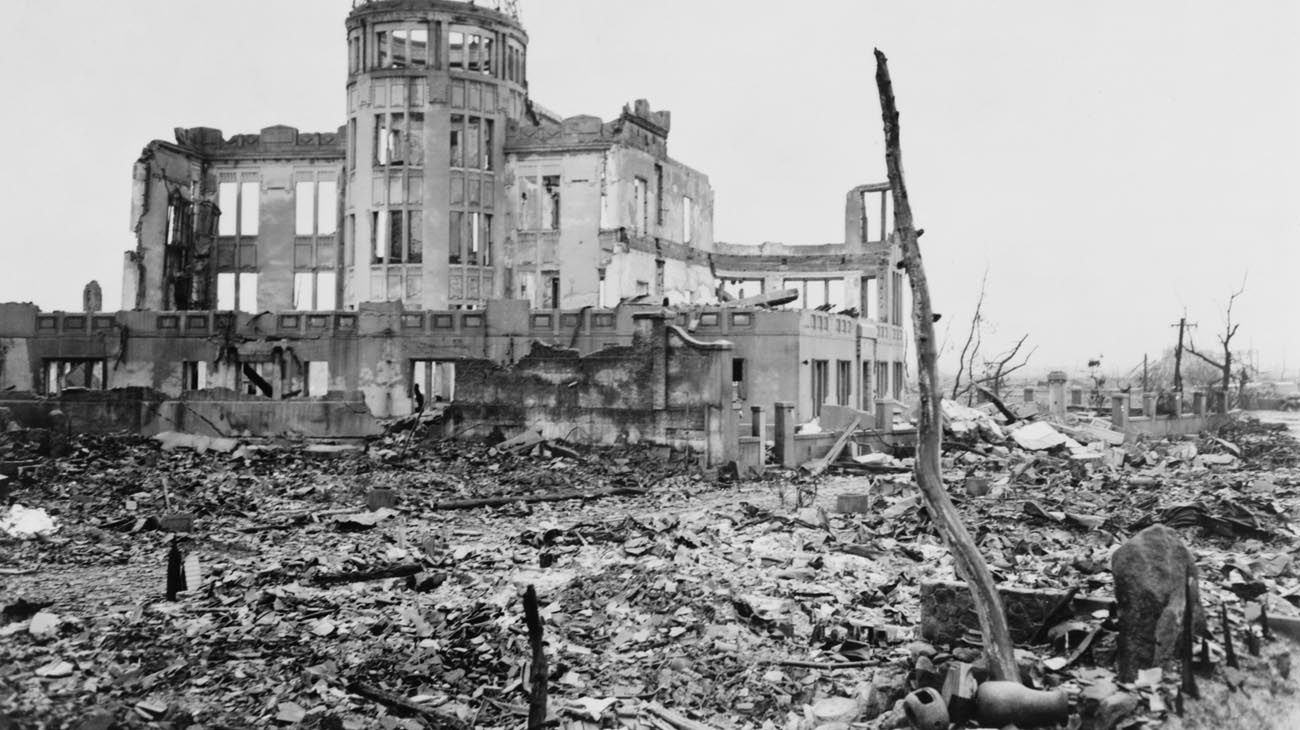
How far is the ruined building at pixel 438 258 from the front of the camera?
2858cm

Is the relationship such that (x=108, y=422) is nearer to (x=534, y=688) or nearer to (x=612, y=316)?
(x=612, y=316)

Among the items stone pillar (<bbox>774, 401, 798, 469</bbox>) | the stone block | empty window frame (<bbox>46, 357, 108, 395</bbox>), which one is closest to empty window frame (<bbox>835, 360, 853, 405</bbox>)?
stone pillar (<bbox>774, 401, 798, 469</bbox>)

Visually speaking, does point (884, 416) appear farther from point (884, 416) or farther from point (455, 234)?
point (455, 234)

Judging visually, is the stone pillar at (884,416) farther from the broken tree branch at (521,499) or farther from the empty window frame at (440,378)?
the empty window frame at (440,378)

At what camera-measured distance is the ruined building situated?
28578 mm

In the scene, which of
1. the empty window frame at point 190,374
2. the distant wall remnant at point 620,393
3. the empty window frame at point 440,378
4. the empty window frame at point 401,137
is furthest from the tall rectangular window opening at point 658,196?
the empty window frame at point 190,374

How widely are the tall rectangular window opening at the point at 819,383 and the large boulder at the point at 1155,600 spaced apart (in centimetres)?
2241

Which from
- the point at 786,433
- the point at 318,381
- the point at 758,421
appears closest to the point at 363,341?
the point at 318,381

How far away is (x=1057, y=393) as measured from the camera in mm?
34625

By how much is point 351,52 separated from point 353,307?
9.24m

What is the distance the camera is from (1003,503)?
1695cm

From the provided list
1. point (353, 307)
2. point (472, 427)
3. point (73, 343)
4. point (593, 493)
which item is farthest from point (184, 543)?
point (353, 307)

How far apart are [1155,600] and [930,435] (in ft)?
6.19

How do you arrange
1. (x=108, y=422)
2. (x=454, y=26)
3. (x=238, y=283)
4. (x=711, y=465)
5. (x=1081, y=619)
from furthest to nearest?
(x=238, y=283), (x=454, y=26), (x=108, y=422), (x=711, y=465), (x=1081, y=619)
